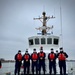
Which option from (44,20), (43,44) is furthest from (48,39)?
(44,20)

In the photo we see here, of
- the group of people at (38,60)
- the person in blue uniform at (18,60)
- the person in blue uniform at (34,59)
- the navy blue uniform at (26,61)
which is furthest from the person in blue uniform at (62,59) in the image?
the person in blue uniform at (18,60)

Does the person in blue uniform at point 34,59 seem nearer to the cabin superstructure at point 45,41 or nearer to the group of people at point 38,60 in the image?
the group of people at point 38,60

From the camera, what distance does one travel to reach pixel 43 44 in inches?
663

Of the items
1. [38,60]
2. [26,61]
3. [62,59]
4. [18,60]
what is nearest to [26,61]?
[26,61]

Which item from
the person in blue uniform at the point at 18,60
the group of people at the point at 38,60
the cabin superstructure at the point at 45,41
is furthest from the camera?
the cabin superstructure at the point at 45,41

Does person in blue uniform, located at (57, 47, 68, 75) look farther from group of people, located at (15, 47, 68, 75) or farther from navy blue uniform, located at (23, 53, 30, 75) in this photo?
navy blue uniform, located at (23, 53, 30, 75)

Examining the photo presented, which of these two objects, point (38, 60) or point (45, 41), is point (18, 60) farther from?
point (45, 41)

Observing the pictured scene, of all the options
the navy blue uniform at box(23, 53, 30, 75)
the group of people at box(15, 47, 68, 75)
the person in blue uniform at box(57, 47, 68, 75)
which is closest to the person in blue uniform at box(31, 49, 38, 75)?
the group of people at box(15, 47, 68, 75)

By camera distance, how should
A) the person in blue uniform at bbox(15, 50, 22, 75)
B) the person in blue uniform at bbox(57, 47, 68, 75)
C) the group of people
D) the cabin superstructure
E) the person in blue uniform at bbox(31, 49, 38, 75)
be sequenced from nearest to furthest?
the person in blue uniform at bbox(57, 47, 68, 75) → the group of people → the person in blue uniform at bbox(31, 49, 38, 75) → the person in blue uniform at bbox(15, 50, 22, 75) → the cabin superstructure

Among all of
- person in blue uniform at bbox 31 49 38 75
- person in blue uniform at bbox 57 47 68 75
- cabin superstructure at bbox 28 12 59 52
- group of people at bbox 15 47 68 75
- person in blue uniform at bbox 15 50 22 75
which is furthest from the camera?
Result: cabin superstructure at bbox 28 12 59 52

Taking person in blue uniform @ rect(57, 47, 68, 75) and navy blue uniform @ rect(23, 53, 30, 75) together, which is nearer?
person in blue uniform @ rect(57, 47, 68, 75)

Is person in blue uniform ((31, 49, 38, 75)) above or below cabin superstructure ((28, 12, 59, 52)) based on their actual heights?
below

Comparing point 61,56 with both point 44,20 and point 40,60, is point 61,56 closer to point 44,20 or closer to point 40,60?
point 40,60

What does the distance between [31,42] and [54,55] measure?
396cm
